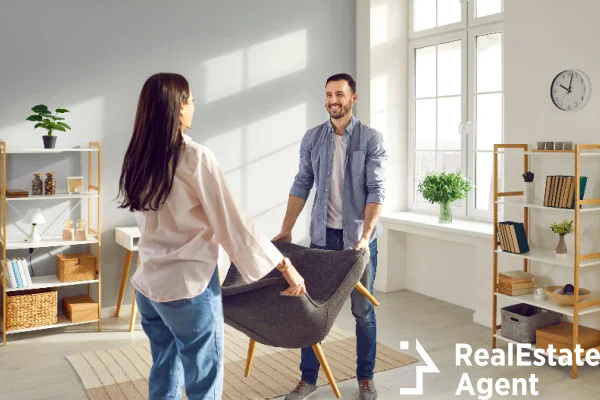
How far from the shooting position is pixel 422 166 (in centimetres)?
582

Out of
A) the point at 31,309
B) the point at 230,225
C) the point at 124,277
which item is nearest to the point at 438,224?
the point at 124,277

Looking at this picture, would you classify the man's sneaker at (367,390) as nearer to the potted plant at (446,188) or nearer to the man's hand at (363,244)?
the man's hand at (363,244)

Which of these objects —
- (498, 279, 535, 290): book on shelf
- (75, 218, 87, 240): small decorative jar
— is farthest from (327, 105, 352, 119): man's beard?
(75, 218, 87, 240): small decorative jar

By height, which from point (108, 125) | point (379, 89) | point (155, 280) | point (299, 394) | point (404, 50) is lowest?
point (299, 394)

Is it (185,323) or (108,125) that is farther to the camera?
(108,125)

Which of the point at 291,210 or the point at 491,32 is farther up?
the point at 491,32

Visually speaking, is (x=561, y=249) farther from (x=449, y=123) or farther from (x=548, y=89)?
(x=449, y=123)

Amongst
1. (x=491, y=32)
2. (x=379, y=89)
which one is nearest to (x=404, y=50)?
(x=379, y=89)

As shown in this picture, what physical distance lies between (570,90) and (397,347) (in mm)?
1921

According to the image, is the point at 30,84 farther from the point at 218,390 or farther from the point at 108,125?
the point at 218,390

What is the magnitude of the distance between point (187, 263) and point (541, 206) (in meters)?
2.53

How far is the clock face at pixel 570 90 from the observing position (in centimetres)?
388

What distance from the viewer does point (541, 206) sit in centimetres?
388

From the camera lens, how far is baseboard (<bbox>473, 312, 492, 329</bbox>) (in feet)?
15.3
